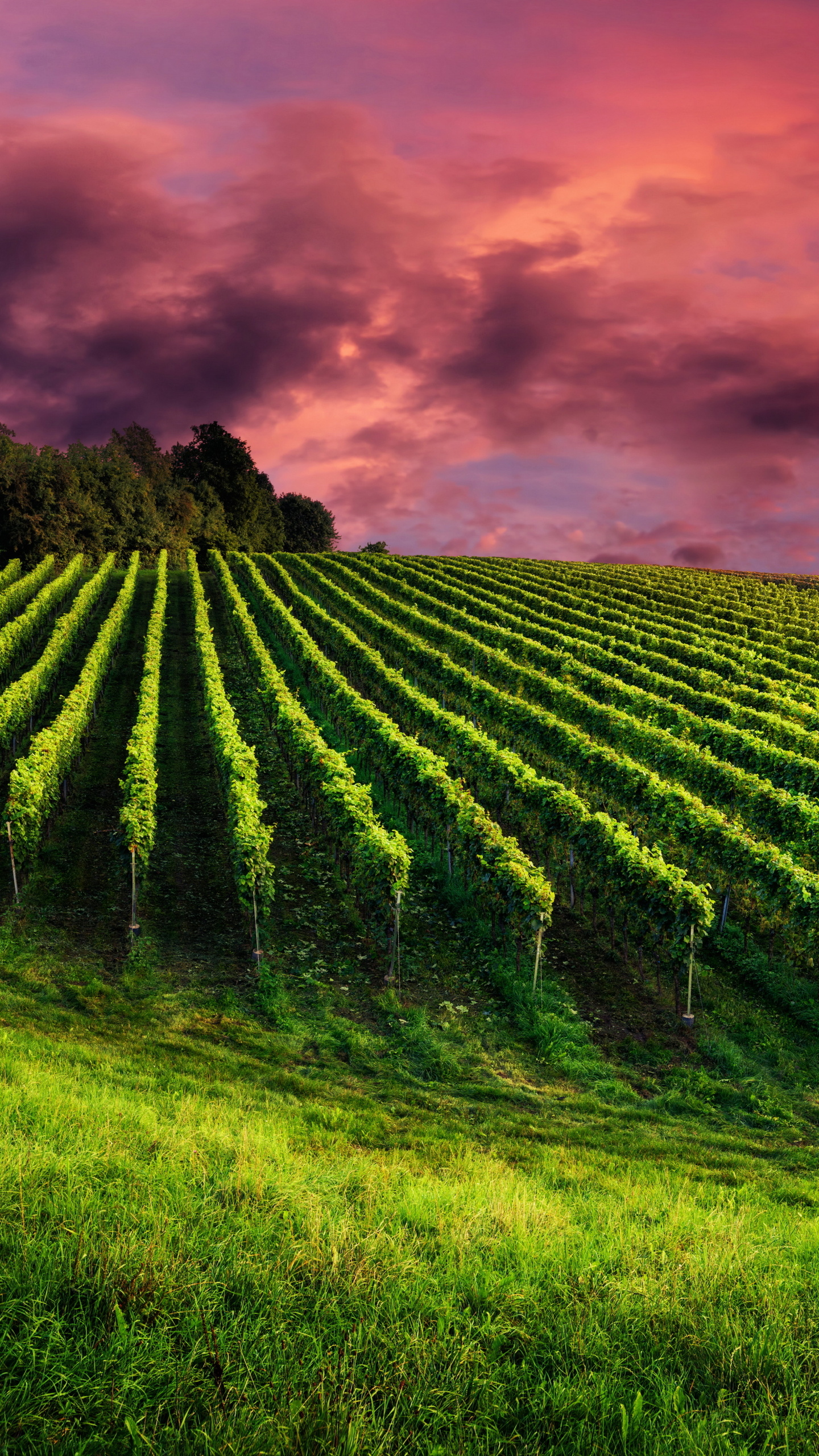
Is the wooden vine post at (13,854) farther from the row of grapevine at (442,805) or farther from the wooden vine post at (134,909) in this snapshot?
the row of grapevine at (442,805)

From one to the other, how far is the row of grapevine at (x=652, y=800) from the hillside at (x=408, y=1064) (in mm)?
155

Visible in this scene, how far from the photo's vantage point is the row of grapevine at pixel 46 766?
17.8 m

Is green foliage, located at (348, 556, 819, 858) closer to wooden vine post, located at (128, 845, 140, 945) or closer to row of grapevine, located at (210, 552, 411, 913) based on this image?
row of grapevine, located at (210, 552, 411, 913)

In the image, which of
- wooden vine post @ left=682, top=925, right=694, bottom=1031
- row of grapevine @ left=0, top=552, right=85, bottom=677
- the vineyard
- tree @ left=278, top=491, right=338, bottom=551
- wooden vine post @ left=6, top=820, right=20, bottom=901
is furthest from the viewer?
tree @ left=278, top=491, right=338, bottom=551

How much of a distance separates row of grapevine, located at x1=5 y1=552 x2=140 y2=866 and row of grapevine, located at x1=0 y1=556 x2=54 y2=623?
17319mm

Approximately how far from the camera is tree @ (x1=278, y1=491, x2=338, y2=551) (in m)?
126

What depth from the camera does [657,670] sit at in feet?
127

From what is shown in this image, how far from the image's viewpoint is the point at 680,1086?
1235cm

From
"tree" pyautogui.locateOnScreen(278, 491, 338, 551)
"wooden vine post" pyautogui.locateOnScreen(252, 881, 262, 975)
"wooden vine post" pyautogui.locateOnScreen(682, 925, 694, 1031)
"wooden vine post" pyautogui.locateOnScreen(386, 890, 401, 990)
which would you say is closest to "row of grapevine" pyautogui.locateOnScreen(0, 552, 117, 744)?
"wooden vine post" pyautogui.locateOnScreen(252, 881, 262, 975)

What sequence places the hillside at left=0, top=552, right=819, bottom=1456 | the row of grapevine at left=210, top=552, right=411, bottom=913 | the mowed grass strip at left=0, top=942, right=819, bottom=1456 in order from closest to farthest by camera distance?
the mowed grass strip at left=0, top=942, right=819, bottom=1456 → the hillside at left=0, top=552, right=819, bottom=1456 → the row of grapevine at left=210, top=552, right=411, bottom=913

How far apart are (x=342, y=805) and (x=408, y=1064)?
7435 millimetres

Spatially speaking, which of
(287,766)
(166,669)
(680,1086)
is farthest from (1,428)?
(680,1086)

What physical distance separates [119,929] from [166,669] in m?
24.2

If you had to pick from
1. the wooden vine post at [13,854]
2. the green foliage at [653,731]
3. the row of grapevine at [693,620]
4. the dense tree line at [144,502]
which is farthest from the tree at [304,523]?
the wooden vine post at [13,854]
